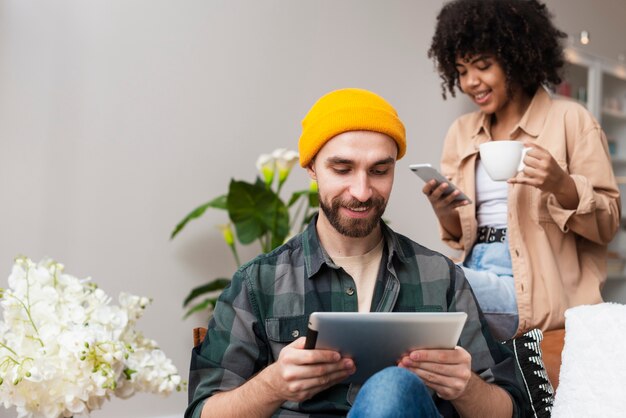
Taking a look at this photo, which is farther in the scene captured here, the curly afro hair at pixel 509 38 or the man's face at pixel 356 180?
the curly afro hair at pixel 509 38

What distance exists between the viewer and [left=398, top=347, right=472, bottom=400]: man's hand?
115cm

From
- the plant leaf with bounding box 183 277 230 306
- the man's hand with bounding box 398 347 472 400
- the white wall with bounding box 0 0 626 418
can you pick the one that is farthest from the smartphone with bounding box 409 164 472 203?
the white wall with bounding box 0 0 626 418

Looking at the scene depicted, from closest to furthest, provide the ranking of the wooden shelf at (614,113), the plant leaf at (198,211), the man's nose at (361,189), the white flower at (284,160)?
the man's nose at (361,189), the plant leaf at (198,211), the white flower at (284,160), the wooden shelf at (614,113)

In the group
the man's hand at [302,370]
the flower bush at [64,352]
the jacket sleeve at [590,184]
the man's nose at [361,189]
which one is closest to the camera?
the man's hand at [302,370]

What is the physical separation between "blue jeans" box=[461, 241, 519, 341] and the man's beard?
477mm

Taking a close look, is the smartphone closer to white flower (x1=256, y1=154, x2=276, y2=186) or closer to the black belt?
the black belt

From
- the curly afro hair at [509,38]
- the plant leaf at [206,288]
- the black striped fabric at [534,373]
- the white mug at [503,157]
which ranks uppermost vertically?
the curly afro hair at [509,38]

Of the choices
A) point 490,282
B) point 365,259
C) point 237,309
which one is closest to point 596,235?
point 490,282

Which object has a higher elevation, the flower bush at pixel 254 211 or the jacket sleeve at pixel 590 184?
the jacket sleeve at pixel 590 184

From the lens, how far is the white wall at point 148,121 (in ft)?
8.25

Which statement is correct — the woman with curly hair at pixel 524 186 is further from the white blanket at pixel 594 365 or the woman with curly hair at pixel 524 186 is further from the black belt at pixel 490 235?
the white blanket at pixel 594 365

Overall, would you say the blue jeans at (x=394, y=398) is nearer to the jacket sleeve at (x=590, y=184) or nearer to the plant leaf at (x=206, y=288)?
the jacket sleeve at (x=590, y=184)

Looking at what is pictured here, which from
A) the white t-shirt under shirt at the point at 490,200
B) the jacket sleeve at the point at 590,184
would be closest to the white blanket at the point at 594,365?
the jacket sleeve at the point at 590,184

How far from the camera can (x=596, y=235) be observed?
1.93 meters
